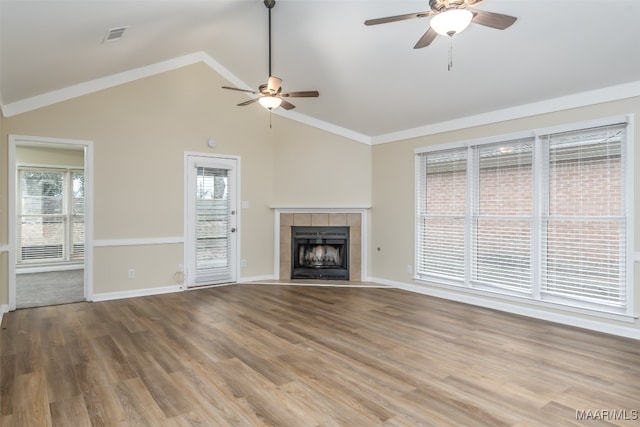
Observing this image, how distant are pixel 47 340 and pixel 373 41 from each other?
4.50 meters

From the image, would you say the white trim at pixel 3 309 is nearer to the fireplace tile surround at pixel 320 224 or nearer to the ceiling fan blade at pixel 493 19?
the fireplace tile surround at pixel 320 224

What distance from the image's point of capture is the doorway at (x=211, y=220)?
594 cm

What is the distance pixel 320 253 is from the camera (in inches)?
271

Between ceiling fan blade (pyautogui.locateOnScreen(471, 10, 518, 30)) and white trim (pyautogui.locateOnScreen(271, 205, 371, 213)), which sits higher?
ceiling fan blade (pyautogui.locateOnScreen(471, 10, 518, 30))

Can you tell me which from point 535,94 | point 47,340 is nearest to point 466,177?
point 535,94

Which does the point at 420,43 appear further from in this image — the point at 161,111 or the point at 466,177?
the point at 161,111

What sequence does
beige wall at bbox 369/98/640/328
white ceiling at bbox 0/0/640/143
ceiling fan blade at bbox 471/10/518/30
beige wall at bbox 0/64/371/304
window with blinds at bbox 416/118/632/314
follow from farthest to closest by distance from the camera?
beige wall at bbox 369/98/640/328, beige wall at bbox 0/64/371/304, window with blinds at bbox 416/118/632/314, white ceiling at bbox 0/0/640/143, ceiling fan blade at bbox 471/10/518/30

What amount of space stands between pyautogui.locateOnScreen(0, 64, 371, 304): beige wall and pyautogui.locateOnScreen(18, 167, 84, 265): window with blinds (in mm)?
3442

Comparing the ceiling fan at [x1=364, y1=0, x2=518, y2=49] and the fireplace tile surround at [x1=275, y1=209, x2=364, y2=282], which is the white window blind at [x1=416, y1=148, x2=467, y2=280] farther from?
the ceiling fan at [x1=364, y1=0, x2=518, y2=49]

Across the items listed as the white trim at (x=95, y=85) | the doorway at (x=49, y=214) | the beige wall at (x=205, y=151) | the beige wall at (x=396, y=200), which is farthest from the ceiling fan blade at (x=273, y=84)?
the doorway at (x=49, y=214)

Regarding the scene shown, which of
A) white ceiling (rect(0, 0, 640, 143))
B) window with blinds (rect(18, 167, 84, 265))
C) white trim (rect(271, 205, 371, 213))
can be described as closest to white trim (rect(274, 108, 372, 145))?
white ceiling (rect(0, 0, 640, 143))

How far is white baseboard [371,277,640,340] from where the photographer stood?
3.82 metres

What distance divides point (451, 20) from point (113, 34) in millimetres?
3192

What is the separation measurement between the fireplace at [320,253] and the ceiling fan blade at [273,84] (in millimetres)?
3031
